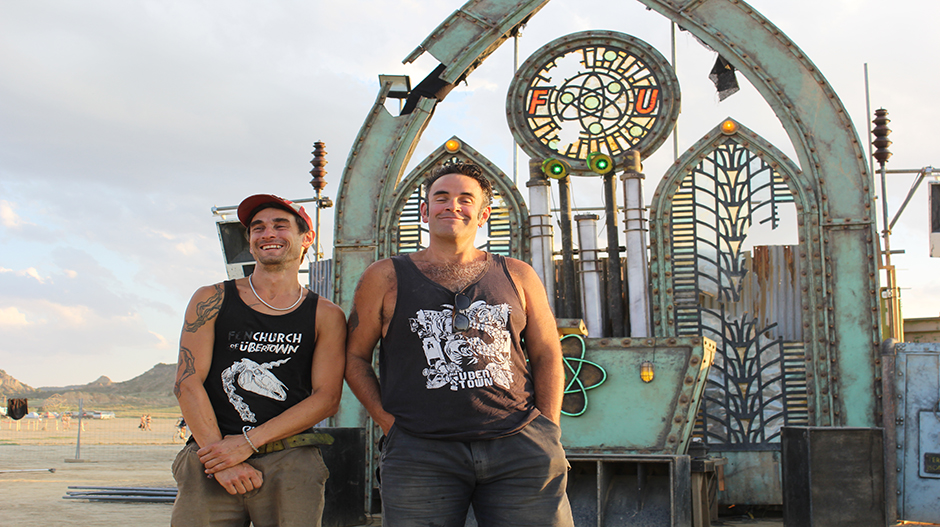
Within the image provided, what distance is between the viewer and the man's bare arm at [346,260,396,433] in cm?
308

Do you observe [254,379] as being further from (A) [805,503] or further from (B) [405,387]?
(A) [805,503]

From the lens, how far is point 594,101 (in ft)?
31.9

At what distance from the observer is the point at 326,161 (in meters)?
13.2

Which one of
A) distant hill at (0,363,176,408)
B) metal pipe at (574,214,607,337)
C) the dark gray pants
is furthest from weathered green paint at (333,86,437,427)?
distant hill at (0,363,176,408)

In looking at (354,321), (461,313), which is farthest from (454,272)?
(354,321)

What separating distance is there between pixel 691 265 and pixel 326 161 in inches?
265

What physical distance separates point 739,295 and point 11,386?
382 feet

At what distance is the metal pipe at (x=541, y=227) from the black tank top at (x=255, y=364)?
628 centimetres

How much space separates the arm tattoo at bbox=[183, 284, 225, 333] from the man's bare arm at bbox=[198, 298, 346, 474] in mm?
419

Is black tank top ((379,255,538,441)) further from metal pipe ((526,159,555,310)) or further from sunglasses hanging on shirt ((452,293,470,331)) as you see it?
metal pipe ((526,159,555,310))

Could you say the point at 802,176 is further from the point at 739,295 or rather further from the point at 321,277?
the point at 321,277

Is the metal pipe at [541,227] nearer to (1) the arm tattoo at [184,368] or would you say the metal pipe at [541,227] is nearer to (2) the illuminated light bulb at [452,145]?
(2) the illuminated light bulb at [452,145]

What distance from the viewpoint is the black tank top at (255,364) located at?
313 centimetres

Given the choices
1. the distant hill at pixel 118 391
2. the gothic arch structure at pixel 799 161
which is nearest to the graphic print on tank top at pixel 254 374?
the gothic arch structure at pixel 799 161
